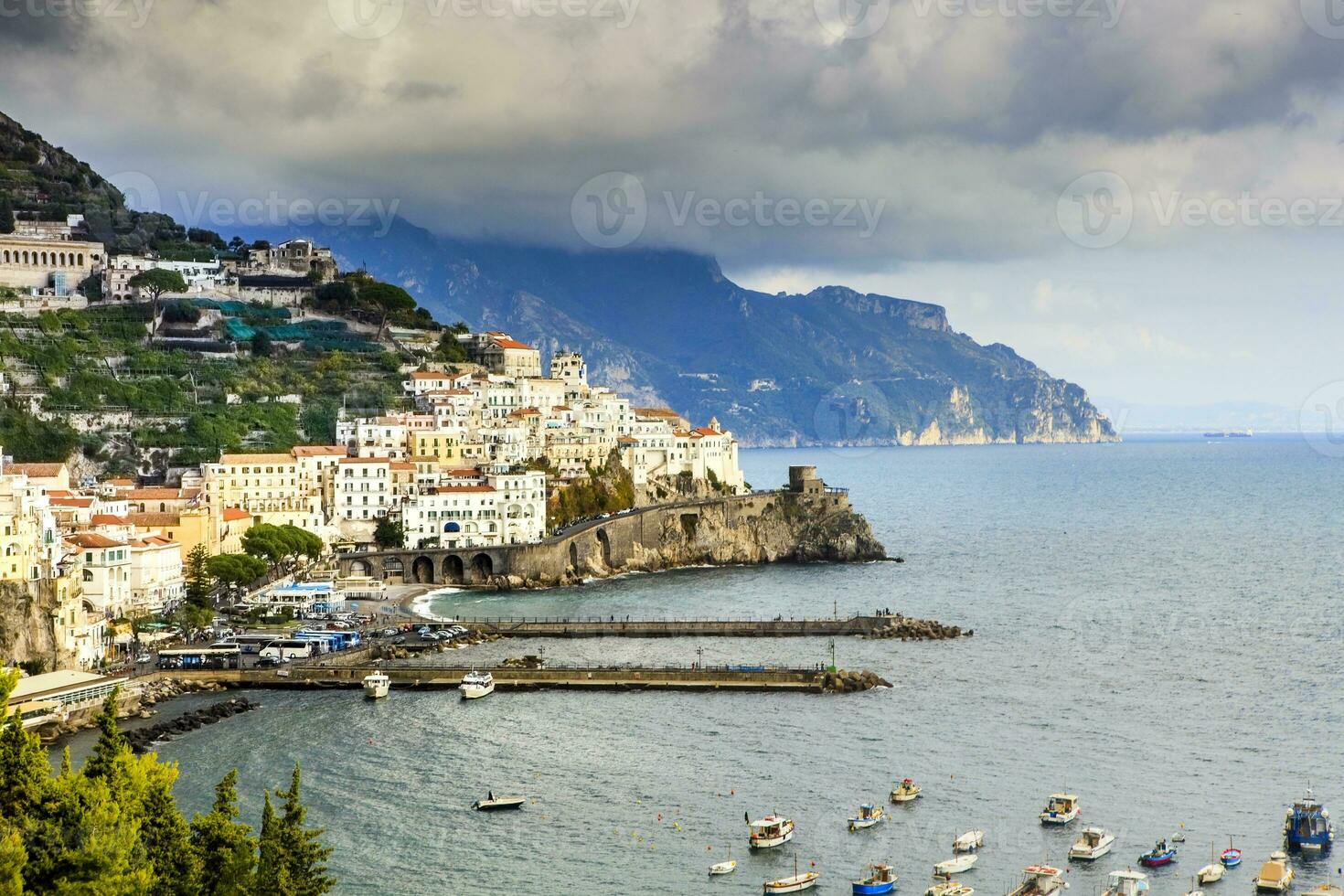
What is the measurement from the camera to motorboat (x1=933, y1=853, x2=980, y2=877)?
37.8 m

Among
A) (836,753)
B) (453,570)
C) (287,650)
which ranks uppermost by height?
(453,570)

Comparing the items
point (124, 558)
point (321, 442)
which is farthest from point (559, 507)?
point (124, 558)

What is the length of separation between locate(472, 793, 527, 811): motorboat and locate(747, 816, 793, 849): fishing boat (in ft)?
22.4

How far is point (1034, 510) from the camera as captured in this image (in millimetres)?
169875

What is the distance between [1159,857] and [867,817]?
7616mm

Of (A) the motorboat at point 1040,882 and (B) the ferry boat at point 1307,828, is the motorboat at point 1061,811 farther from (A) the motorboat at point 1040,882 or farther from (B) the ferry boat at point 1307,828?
(B) the ferry boat at point 1307,828

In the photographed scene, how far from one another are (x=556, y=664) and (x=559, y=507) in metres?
39.0

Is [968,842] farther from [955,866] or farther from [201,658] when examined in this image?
[201,658]

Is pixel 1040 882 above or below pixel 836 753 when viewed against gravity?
below

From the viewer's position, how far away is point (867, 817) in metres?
41.7

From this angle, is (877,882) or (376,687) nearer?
(877,882)

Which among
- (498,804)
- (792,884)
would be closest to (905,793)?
(792,884)

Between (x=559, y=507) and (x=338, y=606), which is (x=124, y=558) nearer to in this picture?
(x=338, y=606)

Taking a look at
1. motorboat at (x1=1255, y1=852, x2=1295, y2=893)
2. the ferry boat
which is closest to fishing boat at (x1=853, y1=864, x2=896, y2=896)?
motorboat at (x1=1255, y1=852, x2=1295, y2=893)
